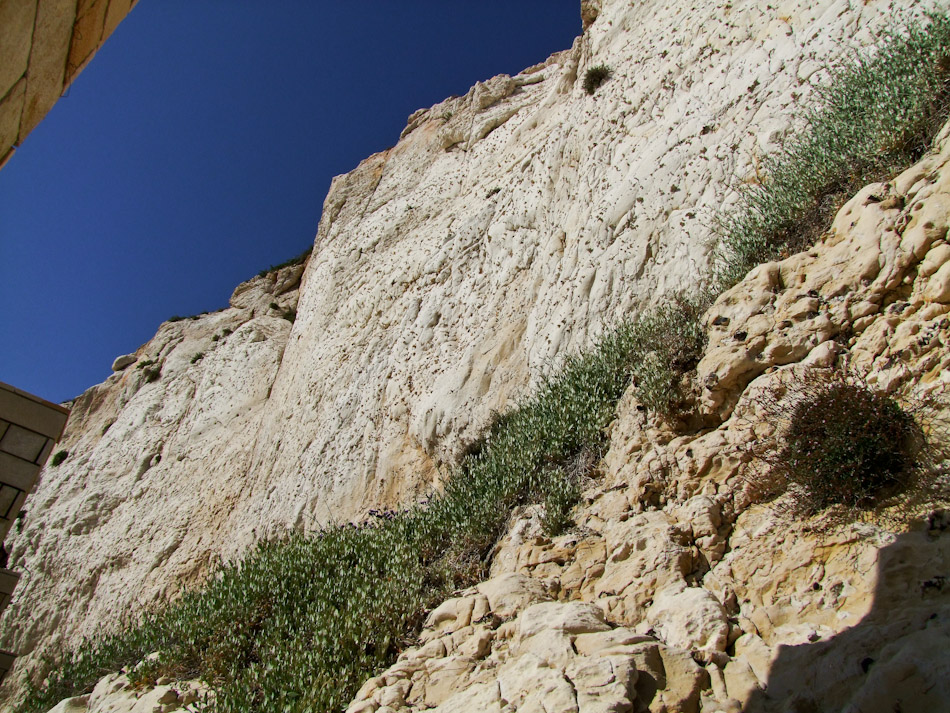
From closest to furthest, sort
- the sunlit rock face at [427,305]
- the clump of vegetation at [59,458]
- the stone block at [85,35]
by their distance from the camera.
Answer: the stone block at [85,35], the sunlit rock face at [427,305], the clump of vegetation at [59,458]

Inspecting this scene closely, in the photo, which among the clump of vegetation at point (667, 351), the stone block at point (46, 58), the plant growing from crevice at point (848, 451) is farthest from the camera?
the clump of vegetation at point (667, 351)

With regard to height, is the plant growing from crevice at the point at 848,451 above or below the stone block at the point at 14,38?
below

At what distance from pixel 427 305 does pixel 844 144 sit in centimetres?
778

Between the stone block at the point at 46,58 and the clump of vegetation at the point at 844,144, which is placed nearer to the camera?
the stone block at the point at 46,58

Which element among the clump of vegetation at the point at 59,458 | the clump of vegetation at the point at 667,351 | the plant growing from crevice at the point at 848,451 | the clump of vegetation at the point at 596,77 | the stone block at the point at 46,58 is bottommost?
the plant growing from crevice at the point at 848,451

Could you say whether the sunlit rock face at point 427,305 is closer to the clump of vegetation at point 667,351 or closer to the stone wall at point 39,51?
the clump of vegetation at point 667,351

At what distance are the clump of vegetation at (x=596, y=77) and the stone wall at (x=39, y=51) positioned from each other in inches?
400

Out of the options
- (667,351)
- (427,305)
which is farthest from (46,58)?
(427,305)

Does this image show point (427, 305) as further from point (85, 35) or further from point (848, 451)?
point (85, 35)

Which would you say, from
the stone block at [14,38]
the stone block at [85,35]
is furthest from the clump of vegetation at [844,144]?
the stone block at [14,38]

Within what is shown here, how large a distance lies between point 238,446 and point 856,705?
15489 millimetres

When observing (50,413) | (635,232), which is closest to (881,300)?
(635,232)

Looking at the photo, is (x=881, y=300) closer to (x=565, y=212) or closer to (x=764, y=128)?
(x=764, y=128)

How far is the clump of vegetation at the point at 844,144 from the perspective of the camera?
17.7ft
